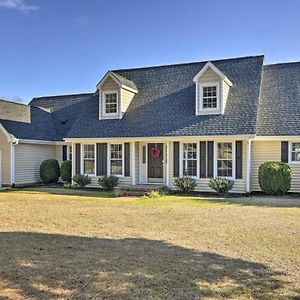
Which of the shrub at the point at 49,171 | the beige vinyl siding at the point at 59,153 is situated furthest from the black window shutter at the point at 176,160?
the beige vinyl siding at the point at 59,153

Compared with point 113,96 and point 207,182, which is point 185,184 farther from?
point 113,96

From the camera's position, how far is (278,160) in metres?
17.7

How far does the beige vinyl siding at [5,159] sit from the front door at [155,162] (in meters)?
7.98

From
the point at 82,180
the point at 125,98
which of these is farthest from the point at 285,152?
the point at 82,180

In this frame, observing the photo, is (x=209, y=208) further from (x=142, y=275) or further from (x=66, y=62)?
(x=66, y=62)

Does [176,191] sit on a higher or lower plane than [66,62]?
lower

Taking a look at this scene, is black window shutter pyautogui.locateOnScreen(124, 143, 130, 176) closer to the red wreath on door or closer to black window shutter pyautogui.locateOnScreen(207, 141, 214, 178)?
the red wreath on door

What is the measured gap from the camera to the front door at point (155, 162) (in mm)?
19750

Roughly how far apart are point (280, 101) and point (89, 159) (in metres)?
10.4

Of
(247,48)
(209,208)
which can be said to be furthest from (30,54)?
(209,208)

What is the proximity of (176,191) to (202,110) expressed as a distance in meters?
4.22

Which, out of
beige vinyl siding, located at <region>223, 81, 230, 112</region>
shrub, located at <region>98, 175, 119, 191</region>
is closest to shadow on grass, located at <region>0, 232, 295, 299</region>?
shrub, located at <region>98, 175, 119, 191</region>

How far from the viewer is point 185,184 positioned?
59.3 ft

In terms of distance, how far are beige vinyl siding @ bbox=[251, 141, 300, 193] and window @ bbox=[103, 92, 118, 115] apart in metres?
7.79
